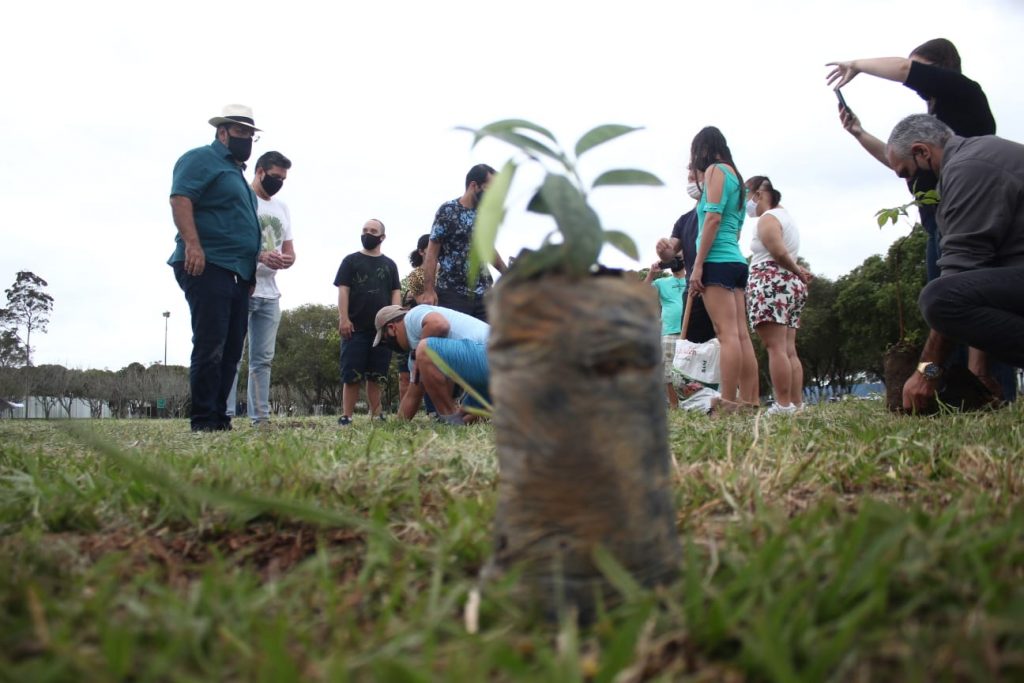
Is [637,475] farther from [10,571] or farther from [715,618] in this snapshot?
[10,571]

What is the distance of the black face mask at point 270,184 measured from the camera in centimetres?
615

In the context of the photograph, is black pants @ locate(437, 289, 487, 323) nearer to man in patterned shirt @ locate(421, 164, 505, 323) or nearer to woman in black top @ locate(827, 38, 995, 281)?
man in patterned shirt @ locate(421, 164, 505, 323)

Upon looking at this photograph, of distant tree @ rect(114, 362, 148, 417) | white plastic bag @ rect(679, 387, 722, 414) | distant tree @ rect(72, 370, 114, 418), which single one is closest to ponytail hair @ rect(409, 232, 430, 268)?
white plastic bag @ rect(679, 387, 722, 414)

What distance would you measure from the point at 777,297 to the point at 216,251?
383 cm

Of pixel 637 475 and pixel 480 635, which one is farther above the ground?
pixel 637 475

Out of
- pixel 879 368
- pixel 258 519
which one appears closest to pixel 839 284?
pixel 879 368

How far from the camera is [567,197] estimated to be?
99 cm

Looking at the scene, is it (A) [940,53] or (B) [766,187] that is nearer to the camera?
(A) [940,53]

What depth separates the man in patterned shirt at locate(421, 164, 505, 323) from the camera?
5.50m

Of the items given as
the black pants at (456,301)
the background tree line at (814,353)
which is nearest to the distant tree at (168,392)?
the background tree line at (814,353)

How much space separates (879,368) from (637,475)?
123 feet

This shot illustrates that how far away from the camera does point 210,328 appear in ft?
15.6

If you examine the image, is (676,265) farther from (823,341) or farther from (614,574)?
(823,341)

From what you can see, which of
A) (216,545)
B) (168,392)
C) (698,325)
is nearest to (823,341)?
(168,392)
